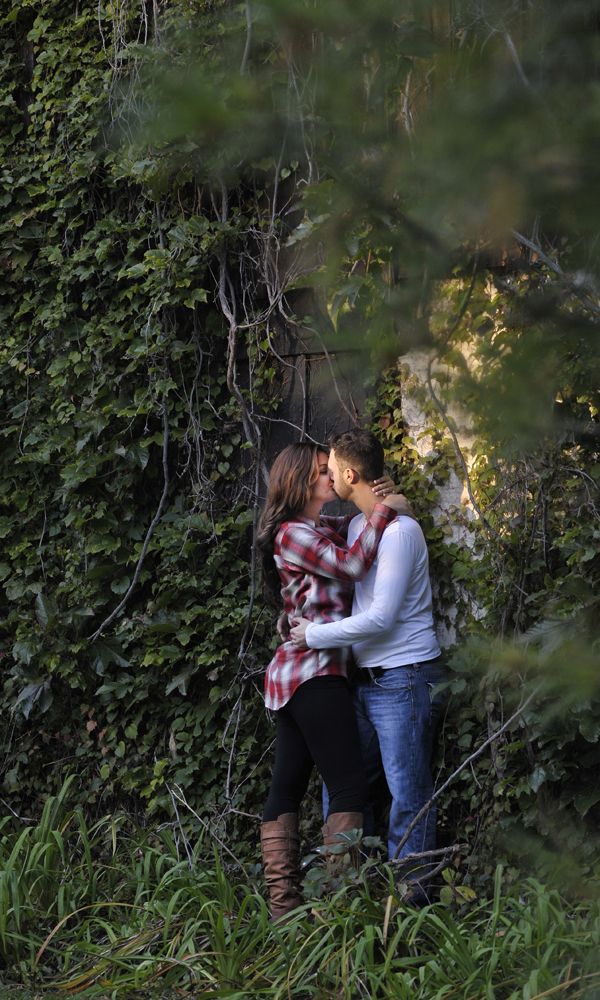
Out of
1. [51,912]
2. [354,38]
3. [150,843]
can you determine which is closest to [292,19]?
[354,38]

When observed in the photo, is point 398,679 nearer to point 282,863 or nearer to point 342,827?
point 342,827

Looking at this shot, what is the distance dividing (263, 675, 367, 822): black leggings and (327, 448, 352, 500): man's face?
669 millimetres

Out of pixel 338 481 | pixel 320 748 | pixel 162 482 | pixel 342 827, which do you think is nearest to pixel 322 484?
pixel 338 481

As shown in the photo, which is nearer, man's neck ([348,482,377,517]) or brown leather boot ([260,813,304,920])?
brown leather boot ([260,813,304,920])

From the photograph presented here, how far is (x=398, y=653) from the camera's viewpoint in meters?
4.03

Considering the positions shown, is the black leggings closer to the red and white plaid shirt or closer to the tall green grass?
the red and white plaid shirt

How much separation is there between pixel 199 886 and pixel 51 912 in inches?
25.5

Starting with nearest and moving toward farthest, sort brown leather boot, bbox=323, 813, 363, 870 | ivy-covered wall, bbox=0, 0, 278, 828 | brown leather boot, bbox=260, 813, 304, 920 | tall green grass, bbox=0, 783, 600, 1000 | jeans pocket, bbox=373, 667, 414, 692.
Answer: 1. tall green grass, bbox=0, 783, 600, 1000
2. brown leather boot, bbox=323, 813, 363, 870
3. brown leather boot, bbox=260, 813, 304, 920
4. jeans pocket, bbox=373, 667, 414, 692
5. ivy-covered wall, bbox=0, 0, 278, 828

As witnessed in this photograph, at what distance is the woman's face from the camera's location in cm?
411

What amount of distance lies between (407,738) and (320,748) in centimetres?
33

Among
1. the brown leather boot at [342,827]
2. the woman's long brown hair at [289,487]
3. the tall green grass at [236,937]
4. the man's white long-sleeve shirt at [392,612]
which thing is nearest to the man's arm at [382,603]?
the man's white long-sleeve shirt at [392,612]

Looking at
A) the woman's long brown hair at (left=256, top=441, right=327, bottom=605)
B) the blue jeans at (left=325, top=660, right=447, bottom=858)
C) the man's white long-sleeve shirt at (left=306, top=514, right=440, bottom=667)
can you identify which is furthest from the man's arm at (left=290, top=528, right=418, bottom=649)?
the woman's long brown hair at (left=256, top=441, right=327, bottom=605)

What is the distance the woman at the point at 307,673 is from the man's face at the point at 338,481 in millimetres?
74

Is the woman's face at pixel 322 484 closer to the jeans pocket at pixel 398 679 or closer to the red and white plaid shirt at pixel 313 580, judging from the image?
the red and white plaid shirt at pixel 313 580
